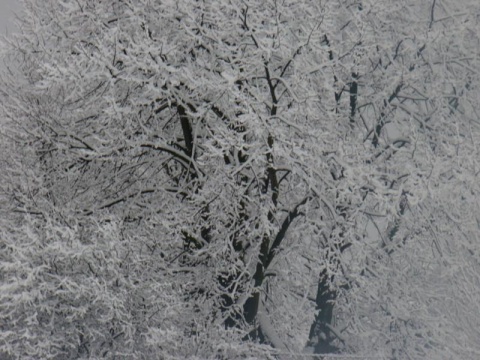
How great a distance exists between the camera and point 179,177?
36.2ft

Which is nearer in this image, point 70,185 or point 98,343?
point 98,343

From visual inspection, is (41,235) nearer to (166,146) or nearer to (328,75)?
(166,146)

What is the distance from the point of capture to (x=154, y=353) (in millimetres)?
9492

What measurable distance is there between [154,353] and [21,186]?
286cm

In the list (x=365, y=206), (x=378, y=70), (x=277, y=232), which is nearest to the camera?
(x=277, y=232)

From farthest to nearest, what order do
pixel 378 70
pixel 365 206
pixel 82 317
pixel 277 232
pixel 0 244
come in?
1. pixel 378 70
2. pixel 365 206
3. pixel 277 232
4. pixel 0 244
5. pixel 82 317

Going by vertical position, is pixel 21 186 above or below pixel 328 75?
below

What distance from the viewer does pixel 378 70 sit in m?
14.0

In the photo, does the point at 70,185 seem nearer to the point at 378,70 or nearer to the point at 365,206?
the point at 365,206

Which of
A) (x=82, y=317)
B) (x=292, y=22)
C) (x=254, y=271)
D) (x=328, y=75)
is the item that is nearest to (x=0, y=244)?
(x=82, y=317)

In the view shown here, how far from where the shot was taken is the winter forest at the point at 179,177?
923cm

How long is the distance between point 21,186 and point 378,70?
23.4 feet

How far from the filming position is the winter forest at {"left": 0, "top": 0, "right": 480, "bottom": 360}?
9227 mm

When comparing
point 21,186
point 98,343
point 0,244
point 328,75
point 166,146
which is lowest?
point 98,343
